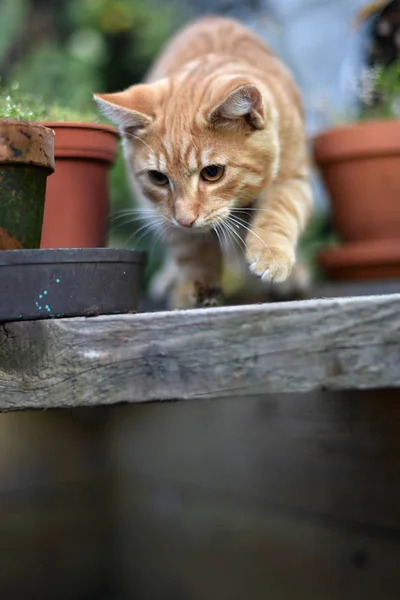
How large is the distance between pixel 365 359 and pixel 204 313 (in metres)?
0.23

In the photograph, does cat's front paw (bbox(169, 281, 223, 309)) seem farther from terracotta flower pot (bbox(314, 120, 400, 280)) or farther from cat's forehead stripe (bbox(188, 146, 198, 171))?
terracotta flower pot (bbox(314, 120, 400, 280))

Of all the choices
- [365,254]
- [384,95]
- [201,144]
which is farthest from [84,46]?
[201,144]

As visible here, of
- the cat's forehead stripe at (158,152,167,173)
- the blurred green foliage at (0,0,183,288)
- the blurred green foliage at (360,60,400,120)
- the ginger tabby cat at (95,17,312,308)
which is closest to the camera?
the ginger tabby cat at (95,17,312,308)

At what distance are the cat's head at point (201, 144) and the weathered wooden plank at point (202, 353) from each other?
2.01ft

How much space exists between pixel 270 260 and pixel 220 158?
296mm

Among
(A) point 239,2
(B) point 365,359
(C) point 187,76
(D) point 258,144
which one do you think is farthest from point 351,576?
(A) point 239,2

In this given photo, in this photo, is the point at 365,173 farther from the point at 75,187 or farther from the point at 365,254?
the point at 75,187

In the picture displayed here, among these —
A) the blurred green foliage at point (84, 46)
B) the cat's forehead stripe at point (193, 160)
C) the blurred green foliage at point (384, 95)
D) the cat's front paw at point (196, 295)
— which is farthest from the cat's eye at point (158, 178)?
the blurred green foliage at point (84, 46)

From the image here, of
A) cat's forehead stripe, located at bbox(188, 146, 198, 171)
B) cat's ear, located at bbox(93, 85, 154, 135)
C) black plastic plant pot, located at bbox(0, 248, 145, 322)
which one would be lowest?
black plastic plant pot, located at bbox(0, 248, 145, 322)

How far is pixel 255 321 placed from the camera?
3.89 ft

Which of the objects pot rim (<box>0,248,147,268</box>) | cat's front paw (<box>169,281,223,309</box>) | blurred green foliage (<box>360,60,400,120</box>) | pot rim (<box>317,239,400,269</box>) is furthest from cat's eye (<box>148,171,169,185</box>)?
blurred green foliage (<box>360,60,400,120</box>)

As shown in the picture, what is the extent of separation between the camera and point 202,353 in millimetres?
1203

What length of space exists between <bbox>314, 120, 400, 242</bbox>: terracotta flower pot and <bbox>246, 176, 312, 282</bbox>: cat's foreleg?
46 cm

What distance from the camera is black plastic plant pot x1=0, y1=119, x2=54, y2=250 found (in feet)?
4.37
